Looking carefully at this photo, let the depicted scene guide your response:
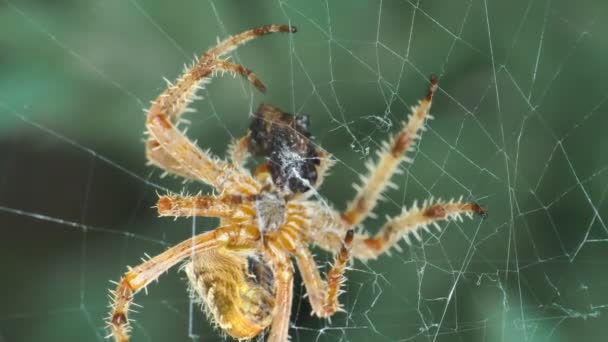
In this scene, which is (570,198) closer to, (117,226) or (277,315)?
(277,315)

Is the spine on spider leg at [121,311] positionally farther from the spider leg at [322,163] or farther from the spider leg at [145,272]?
the spider leg at [322,163]

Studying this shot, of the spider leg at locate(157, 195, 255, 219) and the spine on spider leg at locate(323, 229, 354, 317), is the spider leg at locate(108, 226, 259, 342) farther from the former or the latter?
the spine on spider leg at locate(323, 229, 354, 317)

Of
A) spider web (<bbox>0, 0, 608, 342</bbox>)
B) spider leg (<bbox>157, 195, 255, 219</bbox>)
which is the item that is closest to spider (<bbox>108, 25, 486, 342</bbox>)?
spider leg (<bbox>157, 195, 255, 219</bbox>)

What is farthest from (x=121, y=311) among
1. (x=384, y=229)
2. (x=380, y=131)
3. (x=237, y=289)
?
(x=380, y=131)

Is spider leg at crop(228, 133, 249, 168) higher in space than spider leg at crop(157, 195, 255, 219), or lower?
higher

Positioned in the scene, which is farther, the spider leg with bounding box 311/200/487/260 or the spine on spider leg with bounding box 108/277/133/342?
the spine on spider leg with bounding box 108/277/133/342

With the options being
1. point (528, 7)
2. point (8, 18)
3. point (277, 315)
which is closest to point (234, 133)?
point (277, 315)
